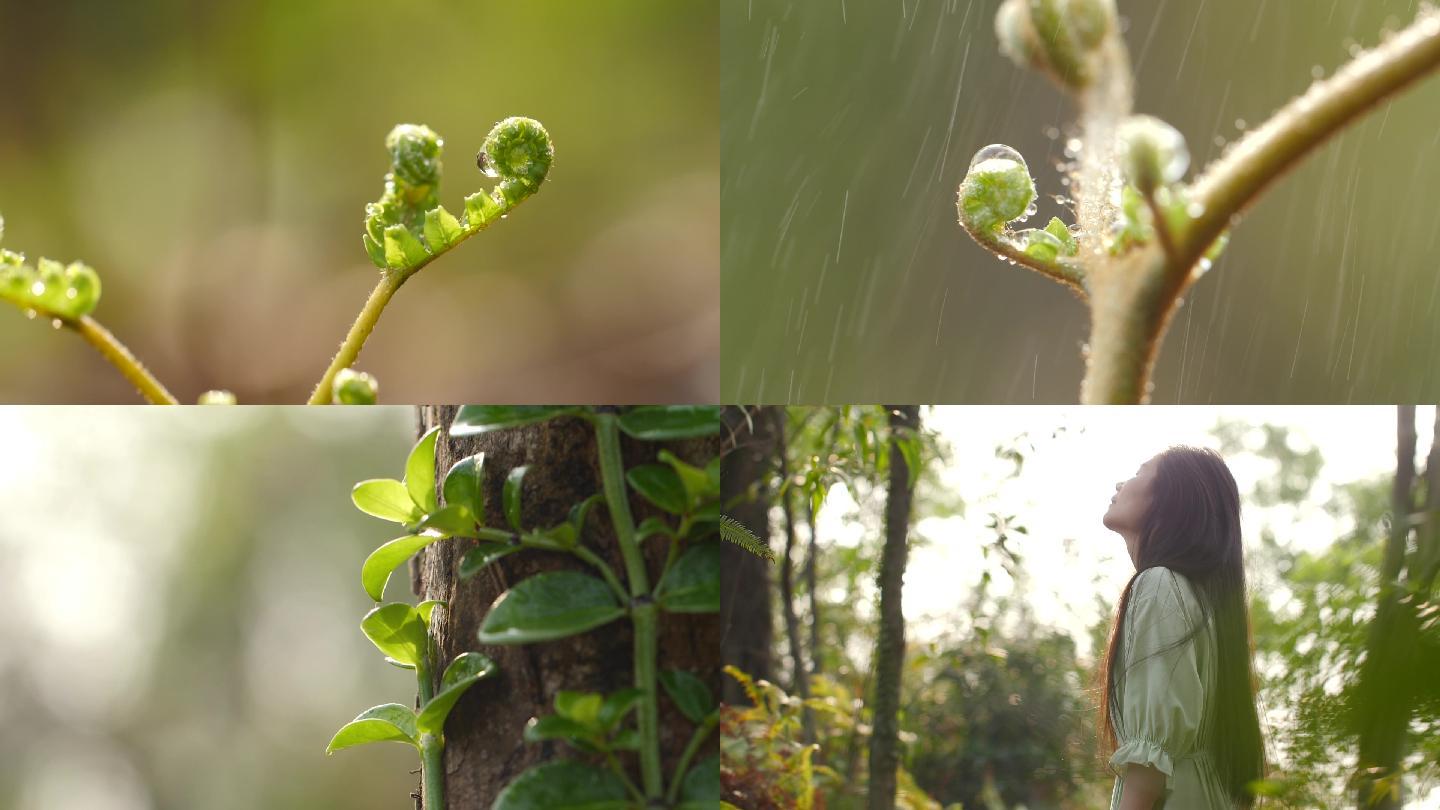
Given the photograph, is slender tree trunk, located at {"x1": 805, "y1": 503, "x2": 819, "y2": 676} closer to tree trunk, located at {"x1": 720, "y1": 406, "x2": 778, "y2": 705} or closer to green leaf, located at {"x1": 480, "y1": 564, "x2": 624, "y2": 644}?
tree trunk, located at {"x1": 720, "y1": 406, "x2": 778, "y2": 705}

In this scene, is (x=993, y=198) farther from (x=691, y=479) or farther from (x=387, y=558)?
(x=387, y=558)

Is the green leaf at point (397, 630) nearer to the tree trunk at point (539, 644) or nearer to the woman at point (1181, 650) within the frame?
the tree trunk at point (539, 644)

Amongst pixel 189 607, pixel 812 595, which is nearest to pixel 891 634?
pixel 812 595

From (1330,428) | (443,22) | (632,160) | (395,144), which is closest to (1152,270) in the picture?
(1330,428)

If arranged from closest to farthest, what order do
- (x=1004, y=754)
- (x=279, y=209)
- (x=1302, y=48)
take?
(x=1004, y=754) → (x=1302, y=48) → (x=279, y=209)

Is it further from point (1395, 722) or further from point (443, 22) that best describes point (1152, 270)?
point (443, 22)

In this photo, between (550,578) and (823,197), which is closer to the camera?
(550,578)

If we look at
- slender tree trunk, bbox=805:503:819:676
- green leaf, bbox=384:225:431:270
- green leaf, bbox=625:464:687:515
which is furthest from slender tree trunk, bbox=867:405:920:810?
green leaf, bbox=384:225:431:270
